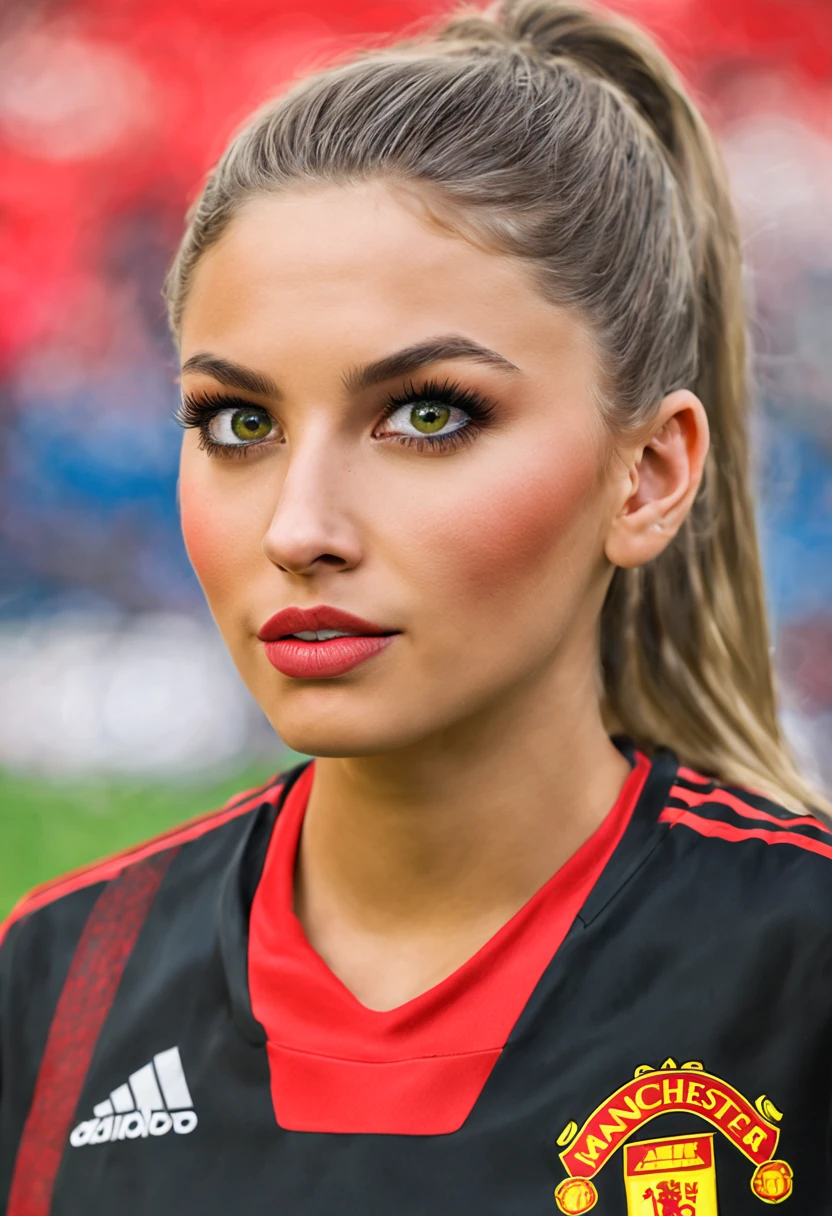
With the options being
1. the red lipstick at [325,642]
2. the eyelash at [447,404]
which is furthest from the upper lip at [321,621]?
the eyelash at [447,404]

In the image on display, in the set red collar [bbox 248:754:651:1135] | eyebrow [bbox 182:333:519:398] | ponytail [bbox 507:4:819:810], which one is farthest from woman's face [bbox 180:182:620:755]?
ponytail [bbox 507:4:819:810]

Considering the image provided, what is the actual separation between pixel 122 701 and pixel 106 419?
617mm

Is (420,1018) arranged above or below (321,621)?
below

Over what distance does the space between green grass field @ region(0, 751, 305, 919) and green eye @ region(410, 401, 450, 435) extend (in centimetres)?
190

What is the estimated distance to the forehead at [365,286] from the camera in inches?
42.3

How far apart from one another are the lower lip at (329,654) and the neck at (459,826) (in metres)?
0.16

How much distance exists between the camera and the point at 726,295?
1425 millimetres

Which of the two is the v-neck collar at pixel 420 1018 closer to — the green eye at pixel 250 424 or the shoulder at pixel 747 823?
the shoulder at pixel 747 823

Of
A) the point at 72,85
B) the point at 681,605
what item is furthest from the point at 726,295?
the point at 72,85

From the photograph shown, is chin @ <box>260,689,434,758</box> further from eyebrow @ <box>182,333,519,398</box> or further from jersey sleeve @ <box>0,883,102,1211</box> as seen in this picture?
jersey sleeve @ <box>0,883,102,1211</box>

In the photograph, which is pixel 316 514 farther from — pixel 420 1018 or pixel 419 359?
pixel 420 1018

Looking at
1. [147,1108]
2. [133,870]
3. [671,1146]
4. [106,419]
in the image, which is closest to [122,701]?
[106,419]

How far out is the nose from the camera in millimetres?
1031

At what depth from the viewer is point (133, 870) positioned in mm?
1486
